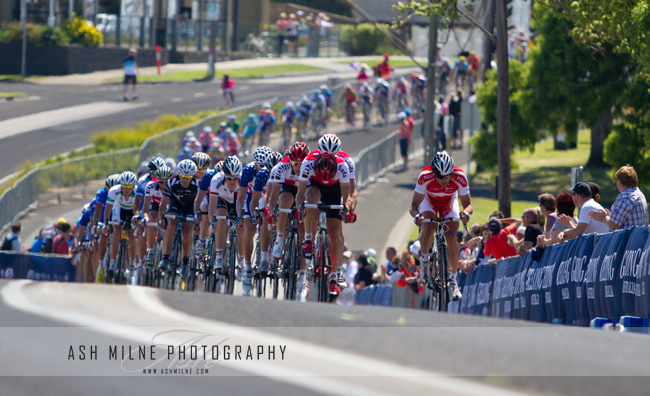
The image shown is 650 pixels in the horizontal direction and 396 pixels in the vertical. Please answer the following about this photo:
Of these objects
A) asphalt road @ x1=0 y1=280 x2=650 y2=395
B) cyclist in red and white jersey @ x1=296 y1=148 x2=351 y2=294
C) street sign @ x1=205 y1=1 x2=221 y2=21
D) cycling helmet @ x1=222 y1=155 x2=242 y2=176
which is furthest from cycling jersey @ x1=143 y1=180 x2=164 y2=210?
street sign @ x1=205 y1=1 x2=221 y2=21

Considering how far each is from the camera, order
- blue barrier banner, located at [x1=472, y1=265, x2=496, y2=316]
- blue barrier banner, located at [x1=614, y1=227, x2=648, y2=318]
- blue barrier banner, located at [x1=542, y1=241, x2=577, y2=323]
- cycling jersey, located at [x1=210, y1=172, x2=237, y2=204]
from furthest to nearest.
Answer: cycling jersey, located at [x1=210, y1=172, x2=237, y2=204] → blue barrier banner, located at [x1=472, y1=265, x2=496, y2=316] → blue barrier banner, located at [x1=542, y1=241, x2=577, y2=323] → blue barrier banner, located at [x1=614, y1=227, x2=648, y2=318]

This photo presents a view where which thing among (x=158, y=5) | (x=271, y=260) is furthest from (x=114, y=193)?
(x=158, y=5)

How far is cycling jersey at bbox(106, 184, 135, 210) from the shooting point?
53.3ft

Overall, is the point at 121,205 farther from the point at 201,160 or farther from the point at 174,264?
the point at 201,160

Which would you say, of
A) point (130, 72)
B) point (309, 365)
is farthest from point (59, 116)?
point (309, 365)

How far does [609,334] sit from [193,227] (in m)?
12.0

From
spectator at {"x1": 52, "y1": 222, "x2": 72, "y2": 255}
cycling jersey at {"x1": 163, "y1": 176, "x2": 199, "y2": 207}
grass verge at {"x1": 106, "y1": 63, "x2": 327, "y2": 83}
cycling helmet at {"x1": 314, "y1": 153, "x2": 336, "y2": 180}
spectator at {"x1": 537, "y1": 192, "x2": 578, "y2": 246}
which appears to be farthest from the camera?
grass verge at {"x1": 106, "y1": 63, "x2": 327, "y2": 83}

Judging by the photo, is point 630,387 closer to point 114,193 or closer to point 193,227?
point 193,227

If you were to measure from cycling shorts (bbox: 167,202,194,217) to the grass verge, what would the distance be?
4113cm

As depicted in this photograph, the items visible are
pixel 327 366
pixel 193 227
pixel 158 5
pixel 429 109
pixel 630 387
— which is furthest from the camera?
pixel 158 5

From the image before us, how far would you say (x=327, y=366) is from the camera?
2.64 meters

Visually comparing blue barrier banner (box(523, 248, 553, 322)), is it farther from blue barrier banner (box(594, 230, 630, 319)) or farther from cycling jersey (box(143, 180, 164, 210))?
cycling jersey (box(143, 180, 164, 210))

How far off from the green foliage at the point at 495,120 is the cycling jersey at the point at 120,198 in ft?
50.2

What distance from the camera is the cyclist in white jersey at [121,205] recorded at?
1620 centimetres
